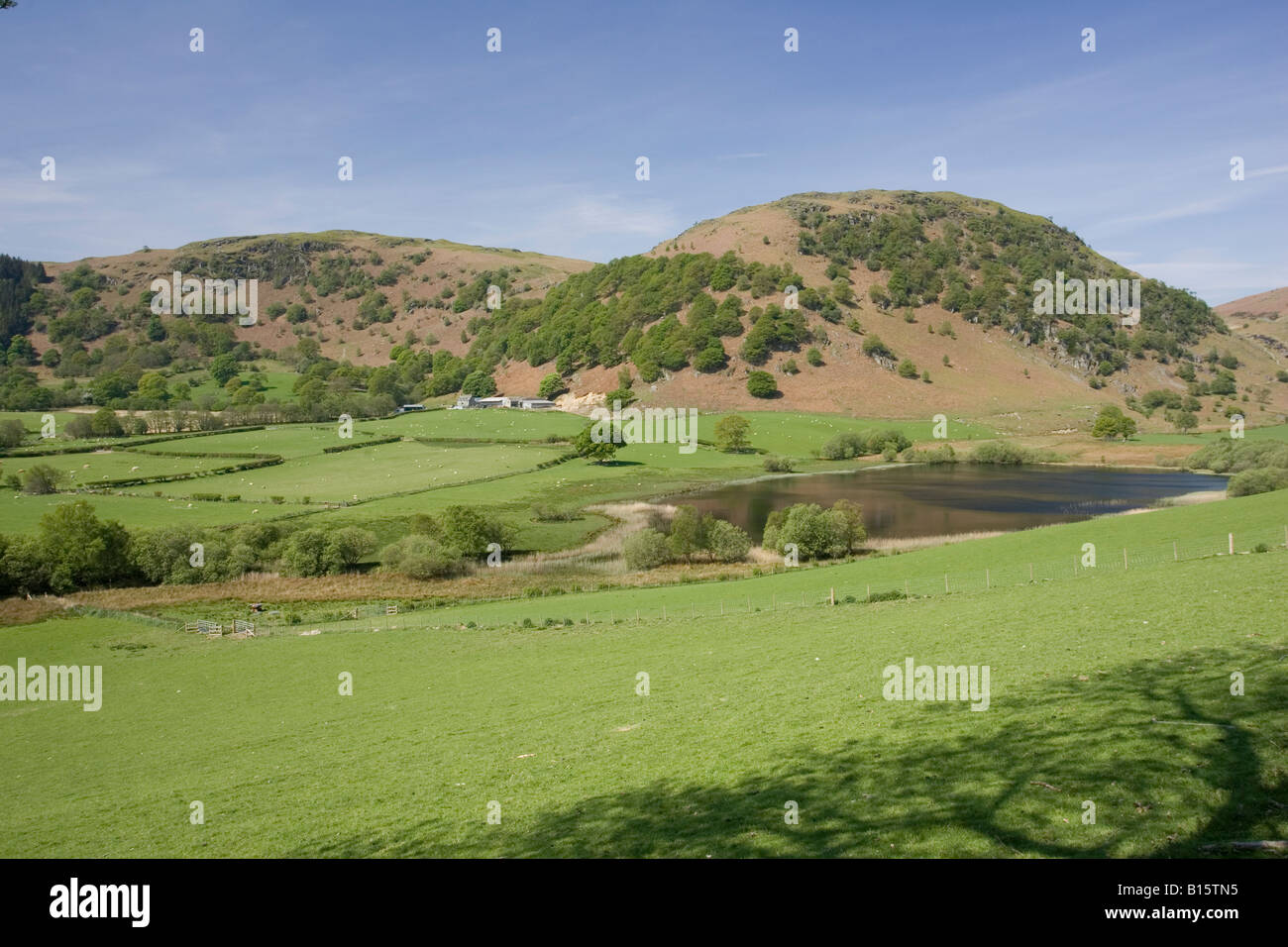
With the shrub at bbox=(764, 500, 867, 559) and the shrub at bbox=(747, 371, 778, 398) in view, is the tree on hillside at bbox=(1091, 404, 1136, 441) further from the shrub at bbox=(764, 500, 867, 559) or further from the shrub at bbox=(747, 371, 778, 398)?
the shrub at bbox=(764, 500, 867, 559)

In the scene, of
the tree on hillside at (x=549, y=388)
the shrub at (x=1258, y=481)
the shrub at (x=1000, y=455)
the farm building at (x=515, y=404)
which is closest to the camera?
the shrub at (x=1258, y=481)

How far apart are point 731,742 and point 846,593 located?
85.7 feet

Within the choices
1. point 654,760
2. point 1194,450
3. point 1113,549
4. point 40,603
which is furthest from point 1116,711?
point 1194,450

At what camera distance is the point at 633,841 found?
12.3 m

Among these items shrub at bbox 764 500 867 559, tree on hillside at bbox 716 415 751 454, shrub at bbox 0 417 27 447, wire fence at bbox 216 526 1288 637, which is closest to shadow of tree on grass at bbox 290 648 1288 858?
wire fence at bbox 216 526 1288 637

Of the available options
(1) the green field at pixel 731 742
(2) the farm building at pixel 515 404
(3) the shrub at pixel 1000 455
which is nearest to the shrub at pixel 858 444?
(3) the shrub at pixel 1000 455

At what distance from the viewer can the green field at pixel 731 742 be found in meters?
11.3

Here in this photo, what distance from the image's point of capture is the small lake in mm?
77988

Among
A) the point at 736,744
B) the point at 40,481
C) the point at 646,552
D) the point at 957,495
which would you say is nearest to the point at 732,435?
the point at 957,495

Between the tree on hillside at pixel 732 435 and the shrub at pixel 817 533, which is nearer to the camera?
the shrub at pixel 817 533

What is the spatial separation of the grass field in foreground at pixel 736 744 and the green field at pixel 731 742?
3.0 inches

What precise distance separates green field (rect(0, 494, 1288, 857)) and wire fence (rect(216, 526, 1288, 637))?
2.60 meters

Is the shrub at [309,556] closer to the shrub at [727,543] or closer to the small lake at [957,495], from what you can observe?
the shrub at [727,543]

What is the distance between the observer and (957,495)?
316 ft
